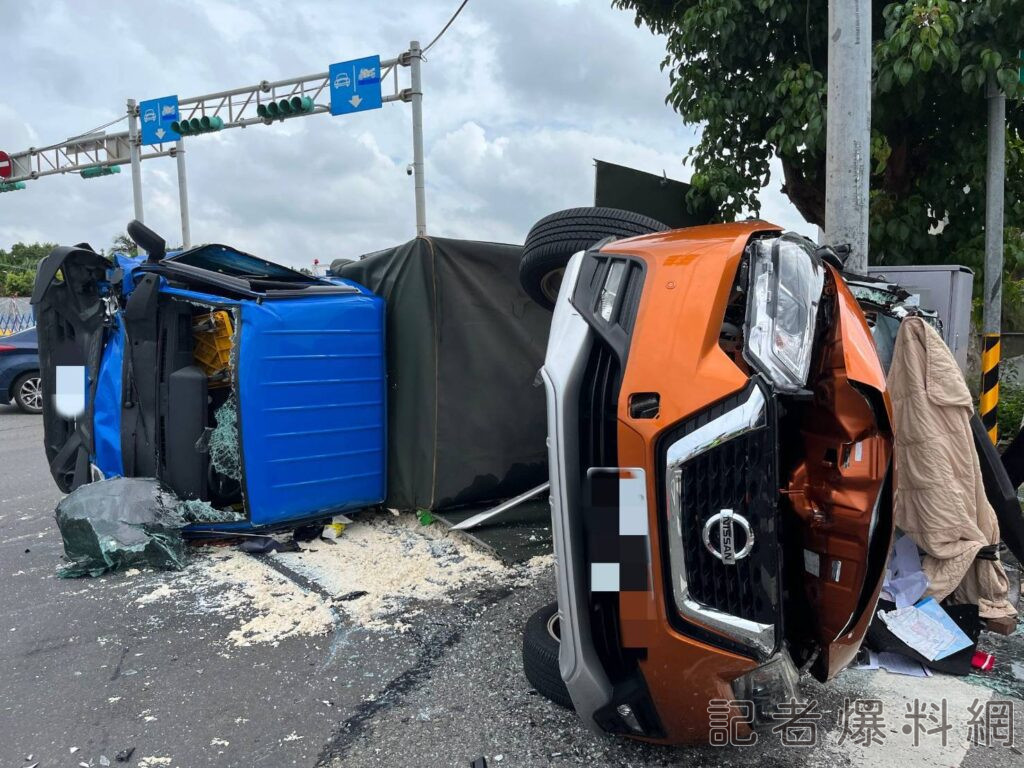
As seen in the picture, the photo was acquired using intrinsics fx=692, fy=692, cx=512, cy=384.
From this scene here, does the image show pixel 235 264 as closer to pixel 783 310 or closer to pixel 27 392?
pixel 783 310

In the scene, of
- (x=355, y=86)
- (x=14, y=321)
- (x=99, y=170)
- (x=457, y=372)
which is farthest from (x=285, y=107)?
(x=14, y=321)

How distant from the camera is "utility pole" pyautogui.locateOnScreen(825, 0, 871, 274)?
11.7 ft

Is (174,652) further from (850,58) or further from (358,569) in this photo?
(850,58)

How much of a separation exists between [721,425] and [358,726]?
1.58 meters

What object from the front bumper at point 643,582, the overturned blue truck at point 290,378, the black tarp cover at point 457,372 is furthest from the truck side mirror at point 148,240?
the front bumper at point 643,582

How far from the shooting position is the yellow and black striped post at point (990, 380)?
456 centimetres

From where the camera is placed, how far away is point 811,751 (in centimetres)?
214

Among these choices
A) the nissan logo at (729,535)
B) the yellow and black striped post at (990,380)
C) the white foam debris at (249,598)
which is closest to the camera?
the nissan logo at (729,535)

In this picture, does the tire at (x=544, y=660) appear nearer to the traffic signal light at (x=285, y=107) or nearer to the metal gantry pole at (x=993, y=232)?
the metal gantry pole at (x=993, y=232)

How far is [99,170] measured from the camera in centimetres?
1756

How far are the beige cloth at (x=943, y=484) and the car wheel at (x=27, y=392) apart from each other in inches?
428

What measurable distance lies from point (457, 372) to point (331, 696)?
208 centimetres

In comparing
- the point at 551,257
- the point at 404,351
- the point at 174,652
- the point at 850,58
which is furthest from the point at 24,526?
the point at 850,58

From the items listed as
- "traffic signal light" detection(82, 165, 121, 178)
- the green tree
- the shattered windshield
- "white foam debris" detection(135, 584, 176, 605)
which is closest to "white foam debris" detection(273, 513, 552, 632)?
"white foam debris" detection(135, 584, 176, 605)
